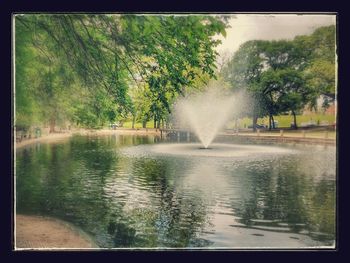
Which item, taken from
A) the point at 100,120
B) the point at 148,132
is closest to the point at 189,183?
the point at 148,132

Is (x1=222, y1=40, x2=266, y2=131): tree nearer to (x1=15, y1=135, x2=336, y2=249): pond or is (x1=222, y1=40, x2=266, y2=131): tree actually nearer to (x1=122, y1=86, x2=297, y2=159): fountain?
(x1=122, y1=86, x2=297, y2=159): fountain

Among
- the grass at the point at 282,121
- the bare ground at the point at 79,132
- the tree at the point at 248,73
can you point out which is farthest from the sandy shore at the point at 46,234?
the tree at the point at 248,73

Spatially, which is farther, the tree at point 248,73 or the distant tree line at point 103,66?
the tree at point 248,73

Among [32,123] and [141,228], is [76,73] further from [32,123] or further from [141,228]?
[141,228]

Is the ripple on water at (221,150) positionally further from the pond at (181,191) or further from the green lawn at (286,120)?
the green lawn at (286,120)

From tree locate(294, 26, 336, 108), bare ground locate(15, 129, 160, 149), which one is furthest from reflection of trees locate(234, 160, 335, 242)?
bare ground locate(15, 129, 160, 149)

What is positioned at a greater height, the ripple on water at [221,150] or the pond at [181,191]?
the ripple on water at [221,150]
